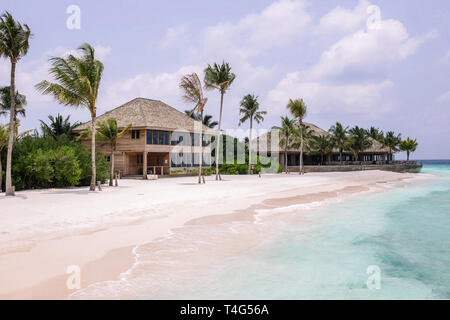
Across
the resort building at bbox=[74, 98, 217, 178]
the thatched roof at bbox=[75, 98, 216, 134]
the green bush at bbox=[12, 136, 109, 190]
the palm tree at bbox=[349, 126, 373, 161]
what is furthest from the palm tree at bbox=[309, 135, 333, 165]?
the green bush at bbox=[12, 136, 109, 190]

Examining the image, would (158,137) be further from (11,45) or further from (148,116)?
(11,45)

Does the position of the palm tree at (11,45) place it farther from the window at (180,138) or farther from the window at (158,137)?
the window at (180,138)

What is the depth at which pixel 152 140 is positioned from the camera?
28.5m

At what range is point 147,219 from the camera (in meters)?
10.4

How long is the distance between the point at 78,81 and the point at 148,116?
1327 centimetres

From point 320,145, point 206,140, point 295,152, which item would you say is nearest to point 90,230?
point 206,140

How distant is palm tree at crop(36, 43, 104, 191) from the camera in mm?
16297

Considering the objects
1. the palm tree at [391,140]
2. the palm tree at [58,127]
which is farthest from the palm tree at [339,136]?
the palm tree at [58,127]

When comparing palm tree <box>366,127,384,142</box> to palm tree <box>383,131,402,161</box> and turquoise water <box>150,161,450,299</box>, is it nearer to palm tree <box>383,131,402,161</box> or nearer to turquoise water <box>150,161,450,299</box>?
palm tree <box>383,131,402,161</box>

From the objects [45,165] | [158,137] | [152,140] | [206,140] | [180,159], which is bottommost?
[45,165]

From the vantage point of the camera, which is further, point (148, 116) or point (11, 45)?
point (148, 116)

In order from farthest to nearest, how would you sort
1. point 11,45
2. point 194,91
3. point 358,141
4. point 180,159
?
point 358,141
point 180,159
point 194,91
point 11,45
